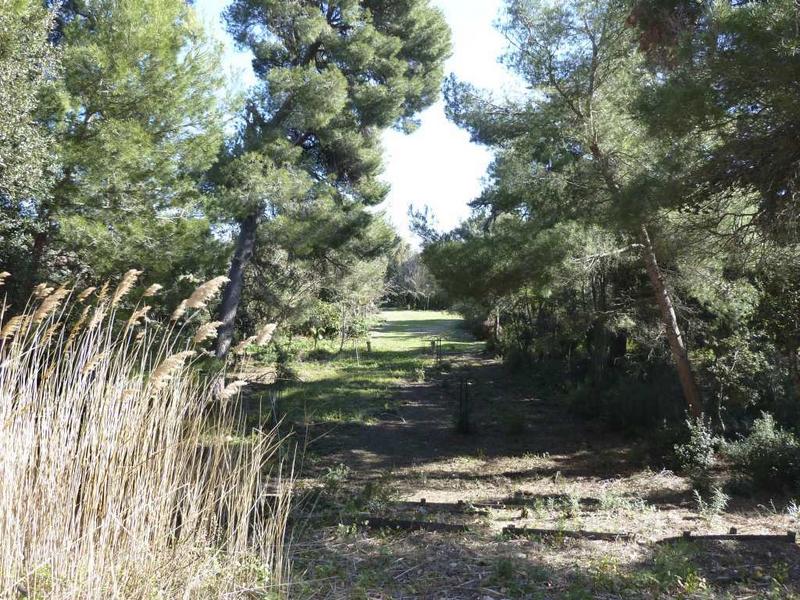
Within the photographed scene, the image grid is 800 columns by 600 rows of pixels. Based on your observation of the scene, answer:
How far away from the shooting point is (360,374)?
607 inches

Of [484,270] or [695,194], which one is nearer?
[695,194]

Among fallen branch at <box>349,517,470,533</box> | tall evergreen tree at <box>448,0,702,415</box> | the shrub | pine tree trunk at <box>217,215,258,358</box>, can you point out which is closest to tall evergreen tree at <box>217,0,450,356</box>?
pine tree trunk at <box>217,215,258,358</box>

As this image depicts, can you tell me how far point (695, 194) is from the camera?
18.2ft

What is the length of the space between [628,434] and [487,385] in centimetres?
514

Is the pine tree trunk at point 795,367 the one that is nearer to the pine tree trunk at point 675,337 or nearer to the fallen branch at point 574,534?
the pine tree trunk at point 675,337

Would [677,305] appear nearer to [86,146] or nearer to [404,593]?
[404,593]

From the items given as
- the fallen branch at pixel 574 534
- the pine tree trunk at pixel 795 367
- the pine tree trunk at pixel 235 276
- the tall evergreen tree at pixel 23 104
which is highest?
the tall evergreen tree at pixel 23 104

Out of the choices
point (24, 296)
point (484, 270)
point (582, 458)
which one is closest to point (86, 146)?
point (24, 296)

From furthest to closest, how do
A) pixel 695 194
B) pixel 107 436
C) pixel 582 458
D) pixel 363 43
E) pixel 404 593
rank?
pixel 363 43 → pixel 582 458 → pixel 695 194 → pixel 404 593 → pixel 107 436

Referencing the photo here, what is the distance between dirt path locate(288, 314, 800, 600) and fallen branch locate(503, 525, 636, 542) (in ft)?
0.09

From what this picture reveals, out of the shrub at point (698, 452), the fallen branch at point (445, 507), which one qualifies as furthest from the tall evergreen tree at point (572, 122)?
the fallen branch at point (445, 507)

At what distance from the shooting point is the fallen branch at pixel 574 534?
14.3ft

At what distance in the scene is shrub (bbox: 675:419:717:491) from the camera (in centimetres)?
706

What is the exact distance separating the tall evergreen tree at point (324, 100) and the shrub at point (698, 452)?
24.6 feet
